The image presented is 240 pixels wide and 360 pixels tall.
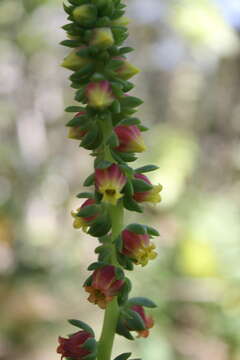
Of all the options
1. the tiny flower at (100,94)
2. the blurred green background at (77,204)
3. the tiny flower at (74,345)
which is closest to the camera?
the tiny flower at (100,94)

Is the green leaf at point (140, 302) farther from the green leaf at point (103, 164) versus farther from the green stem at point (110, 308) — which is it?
the green leaf at point (103, 164)

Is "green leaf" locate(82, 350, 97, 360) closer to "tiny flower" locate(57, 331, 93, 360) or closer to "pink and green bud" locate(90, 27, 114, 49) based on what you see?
"tiny flower" locate(57, 331, 93, 360)

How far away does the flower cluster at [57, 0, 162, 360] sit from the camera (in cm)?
128

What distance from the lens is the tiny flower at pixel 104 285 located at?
4.13ft

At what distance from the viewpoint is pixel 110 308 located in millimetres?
1317

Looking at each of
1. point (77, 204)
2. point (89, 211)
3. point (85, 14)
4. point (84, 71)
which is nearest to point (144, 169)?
point (89, 211)

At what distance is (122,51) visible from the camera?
1.34 metres

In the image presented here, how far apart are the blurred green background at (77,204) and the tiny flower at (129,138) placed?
488cm

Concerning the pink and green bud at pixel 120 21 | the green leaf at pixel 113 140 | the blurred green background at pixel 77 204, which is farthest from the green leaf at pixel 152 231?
the blurred green background at pixel 77 204

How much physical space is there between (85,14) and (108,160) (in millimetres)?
341

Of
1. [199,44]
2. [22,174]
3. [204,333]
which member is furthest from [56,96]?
[204,333]

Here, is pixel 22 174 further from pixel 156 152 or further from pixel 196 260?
pixel 196 260

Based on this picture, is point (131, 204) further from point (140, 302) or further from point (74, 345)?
point (74, 345)

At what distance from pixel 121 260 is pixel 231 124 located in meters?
11.6
